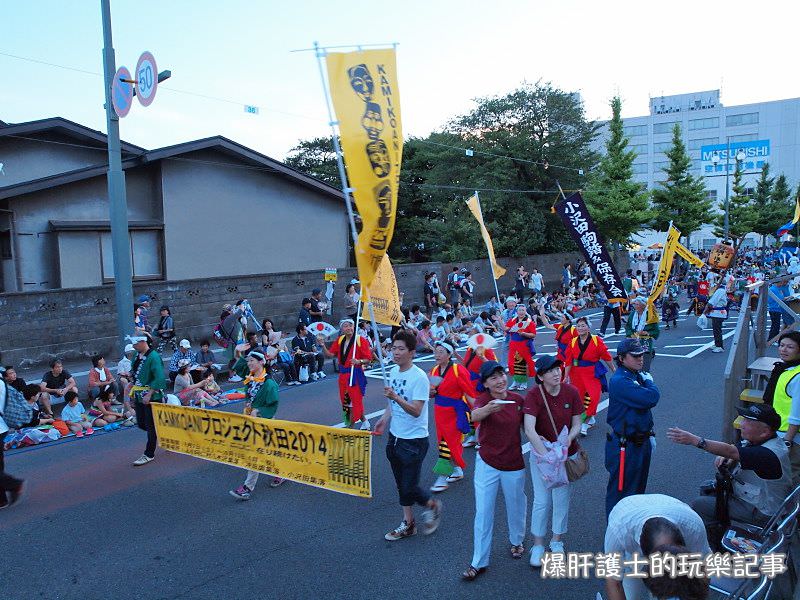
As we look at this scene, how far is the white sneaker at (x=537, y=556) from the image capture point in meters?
4.78

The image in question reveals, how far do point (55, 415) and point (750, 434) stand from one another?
10558 mm

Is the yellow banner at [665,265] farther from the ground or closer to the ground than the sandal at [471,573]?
farther from the ground

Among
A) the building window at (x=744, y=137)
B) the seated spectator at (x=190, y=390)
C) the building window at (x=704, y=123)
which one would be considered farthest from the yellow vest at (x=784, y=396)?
the building window at (x=704, y=123)

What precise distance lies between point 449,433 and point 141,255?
48.1ft

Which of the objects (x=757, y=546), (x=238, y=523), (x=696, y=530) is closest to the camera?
(x=696, y=530)

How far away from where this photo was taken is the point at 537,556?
4793 millimetres

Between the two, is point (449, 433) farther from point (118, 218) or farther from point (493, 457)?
point (118, 218)

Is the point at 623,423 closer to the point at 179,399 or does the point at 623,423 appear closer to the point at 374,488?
the point at 374,488

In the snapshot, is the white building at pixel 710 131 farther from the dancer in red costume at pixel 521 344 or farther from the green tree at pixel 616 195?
the dancer in red costume at pixel 521 344

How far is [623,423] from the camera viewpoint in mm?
4824

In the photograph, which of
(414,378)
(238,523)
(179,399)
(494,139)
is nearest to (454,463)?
(414,378)

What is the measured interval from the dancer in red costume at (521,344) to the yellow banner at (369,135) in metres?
5.33

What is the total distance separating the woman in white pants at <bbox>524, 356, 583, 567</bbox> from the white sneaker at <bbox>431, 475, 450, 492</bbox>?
5.94 ft

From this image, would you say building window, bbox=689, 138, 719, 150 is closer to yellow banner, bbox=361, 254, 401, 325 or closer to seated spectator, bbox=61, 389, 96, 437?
yellow banner, bbox=361, 254, 401, 325
